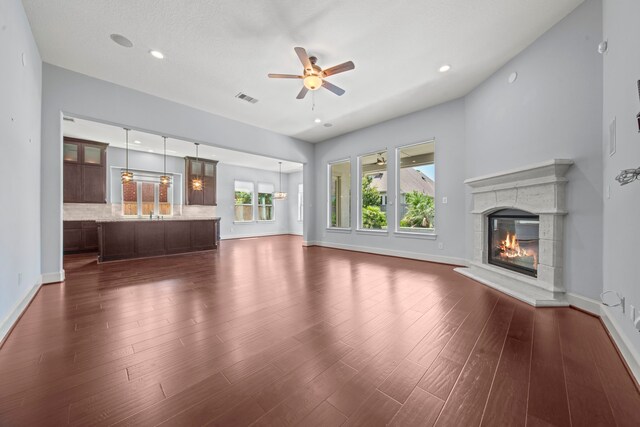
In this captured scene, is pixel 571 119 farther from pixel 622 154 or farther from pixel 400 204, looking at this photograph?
pixel 400 204

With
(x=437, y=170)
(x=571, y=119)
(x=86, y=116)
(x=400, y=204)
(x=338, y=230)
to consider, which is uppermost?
(x=86, y=116)

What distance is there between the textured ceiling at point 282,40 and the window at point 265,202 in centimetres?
670

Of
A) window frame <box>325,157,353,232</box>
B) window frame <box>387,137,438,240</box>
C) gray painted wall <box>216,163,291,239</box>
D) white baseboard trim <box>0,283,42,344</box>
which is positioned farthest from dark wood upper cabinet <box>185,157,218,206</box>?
window frame <box>387,137,438,240</box>

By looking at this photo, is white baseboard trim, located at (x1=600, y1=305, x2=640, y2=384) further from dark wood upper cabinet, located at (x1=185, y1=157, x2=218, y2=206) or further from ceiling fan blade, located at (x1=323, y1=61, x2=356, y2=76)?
dark wood upper cabinet, located at (x1=185, y1=157, x2=218, y2=206)

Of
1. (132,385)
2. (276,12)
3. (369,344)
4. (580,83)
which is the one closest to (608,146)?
(580,83)

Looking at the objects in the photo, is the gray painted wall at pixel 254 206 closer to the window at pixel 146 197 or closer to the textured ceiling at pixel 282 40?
the window at pixel 146 197

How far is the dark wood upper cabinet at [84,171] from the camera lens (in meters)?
6.55

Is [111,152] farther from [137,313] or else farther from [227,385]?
[227,385]

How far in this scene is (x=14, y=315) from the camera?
7.54ft

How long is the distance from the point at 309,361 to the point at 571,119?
3.75m

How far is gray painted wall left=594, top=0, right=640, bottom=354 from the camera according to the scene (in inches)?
67.7

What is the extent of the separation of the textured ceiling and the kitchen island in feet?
10.4

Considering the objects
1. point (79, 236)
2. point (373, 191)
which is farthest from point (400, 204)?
point (79, 236)

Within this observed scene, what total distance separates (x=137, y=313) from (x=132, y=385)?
134cm
